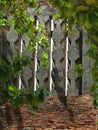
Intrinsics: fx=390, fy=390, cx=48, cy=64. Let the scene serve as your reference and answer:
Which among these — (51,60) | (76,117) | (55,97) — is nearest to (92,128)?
(76,117)

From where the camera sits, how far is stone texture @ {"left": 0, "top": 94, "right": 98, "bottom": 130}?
647 cm

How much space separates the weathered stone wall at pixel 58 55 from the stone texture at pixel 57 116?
0.22m

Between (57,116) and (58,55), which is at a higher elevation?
(58,55)

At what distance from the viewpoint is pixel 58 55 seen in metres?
6.97

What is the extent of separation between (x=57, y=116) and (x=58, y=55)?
43.9 inches

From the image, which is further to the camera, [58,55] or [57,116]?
[58,55]

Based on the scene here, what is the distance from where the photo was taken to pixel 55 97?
22.0 feet

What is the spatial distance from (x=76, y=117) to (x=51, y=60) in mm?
1141

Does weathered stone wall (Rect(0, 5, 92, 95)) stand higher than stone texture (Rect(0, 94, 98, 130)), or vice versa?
weathered stone wall (Rect(0, 5, 92, 95))

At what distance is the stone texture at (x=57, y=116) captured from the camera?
255 inches

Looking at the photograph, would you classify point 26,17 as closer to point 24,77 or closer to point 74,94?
point 24,77

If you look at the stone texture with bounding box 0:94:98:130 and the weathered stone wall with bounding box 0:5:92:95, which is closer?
the stone texture with bounding box 0:94:98:130

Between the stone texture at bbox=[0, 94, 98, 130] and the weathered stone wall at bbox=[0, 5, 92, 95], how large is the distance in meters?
0.22

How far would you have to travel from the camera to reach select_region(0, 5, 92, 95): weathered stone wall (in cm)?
680
